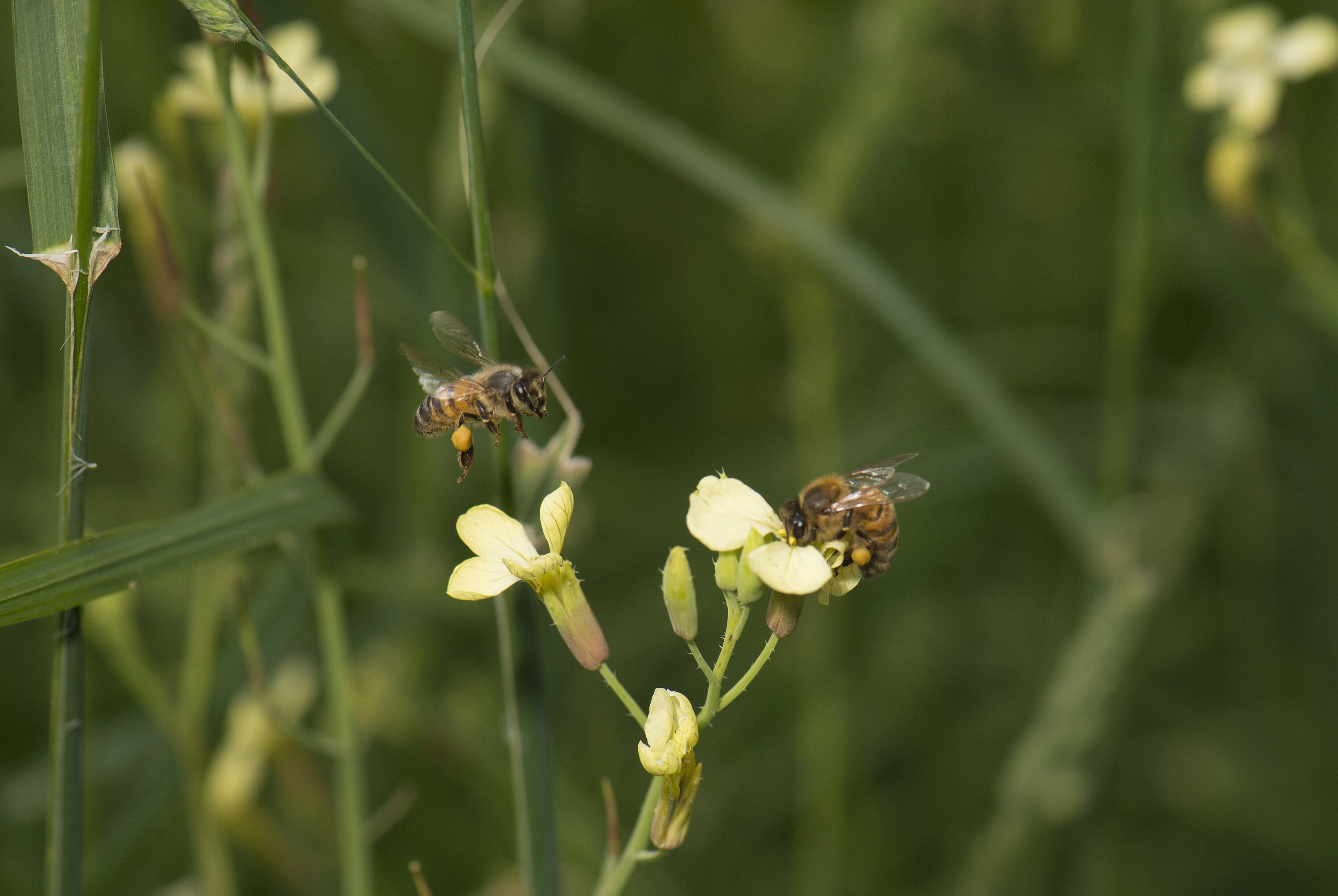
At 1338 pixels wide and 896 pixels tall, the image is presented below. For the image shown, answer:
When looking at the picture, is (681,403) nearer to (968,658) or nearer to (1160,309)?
(968,658)

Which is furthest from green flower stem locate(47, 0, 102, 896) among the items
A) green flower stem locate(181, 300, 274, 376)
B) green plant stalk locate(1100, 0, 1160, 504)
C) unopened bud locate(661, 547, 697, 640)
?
green plant stalk locate(1100, 0, 1160, 504)

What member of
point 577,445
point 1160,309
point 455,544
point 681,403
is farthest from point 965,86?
point 455,544

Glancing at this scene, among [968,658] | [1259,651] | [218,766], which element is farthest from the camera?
[968,658]

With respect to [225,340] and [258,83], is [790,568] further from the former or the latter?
[258,83]

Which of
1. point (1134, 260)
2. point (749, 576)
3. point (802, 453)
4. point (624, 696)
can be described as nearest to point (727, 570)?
point (749, 576)

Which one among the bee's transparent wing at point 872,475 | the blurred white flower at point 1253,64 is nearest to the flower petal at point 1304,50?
the blurred white flower at point 1253,64

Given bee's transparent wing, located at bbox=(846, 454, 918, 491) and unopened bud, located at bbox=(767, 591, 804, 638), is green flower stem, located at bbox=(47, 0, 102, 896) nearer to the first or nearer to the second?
unopened bud, located at bbox=(767, 591, 804, 638)
